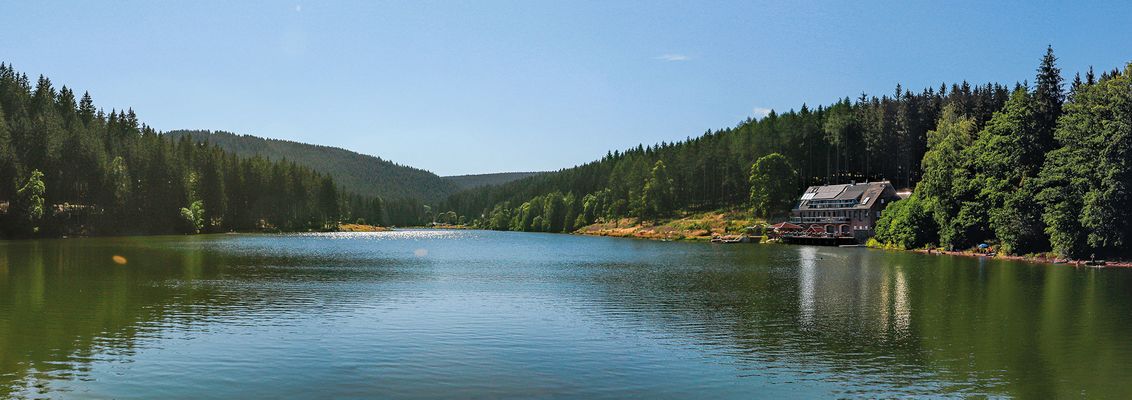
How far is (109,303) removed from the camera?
42.6 metres

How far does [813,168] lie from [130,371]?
185m

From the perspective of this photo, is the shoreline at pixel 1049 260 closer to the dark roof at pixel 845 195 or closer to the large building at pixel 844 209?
the large building at pixel 844 209

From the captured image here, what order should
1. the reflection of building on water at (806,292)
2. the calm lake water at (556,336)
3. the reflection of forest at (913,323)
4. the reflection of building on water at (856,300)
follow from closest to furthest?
the calm lake water at (556,336) < the reflection of forest at (913,323) < the reflection of building on water at (856,300) < the reflection of building on water at (806,292)

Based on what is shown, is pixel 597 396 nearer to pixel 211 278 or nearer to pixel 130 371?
pixel 130 371

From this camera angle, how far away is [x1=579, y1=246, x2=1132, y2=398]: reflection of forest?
25.4 m

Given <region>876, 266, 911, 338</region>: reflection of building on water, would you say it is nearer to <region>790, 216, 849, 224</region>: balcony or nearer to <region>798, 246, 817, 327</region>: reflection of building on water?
<region>798, 246, 817, 327</region>: reflection of building on water

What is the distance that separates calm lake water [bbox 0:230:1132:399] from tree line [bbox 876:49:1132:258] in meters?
18.6

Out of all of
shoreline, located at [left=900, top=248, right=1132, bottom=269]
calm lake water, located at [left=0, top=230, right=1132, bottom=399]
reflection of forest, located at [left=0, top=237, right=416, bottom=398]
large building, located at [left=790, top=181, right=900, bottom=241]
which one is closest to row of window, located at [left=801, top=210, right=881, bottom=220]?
large building, located at [left=790, top=181, right=900, bottom=241]

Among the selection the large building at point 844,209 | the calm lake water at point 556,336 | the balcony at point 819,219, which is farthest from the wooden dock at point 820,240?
the calm lake water at point 556,336

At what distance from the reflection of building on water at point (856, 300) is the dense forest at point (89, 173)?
437ft

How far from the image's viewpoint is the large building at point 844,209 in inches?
5782

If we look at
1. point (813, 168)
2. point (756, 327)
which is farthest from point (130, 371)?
point (813, 168)

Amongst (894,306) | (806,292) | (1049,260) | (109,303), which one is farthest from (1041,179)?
(109,303)

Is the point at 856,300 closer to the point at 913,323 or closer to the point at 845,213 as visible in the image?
the point at 913,323
